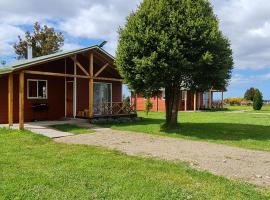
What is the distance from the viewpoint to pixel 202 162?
371 inches

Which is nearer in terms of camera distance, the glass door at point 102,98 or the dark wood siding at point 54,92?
the dark wood siding at point 54,92

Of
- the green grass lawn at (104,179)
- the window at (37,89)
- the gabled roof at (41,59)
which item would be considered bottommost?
the green grass lawn at (104,179)

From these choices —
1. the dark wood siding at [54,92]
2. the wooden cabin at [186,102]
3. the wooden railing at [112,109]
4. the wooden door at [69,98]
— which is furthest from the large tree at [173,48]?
the wooden cabin at [186,102]

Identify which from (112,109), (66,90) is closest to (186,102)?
(112,109)

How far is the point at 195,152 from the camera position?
11039mm

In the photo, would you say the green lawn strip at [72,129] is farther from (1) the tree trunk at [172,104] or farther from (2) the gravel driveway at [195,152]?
(1) the tree trunk at [172,104]

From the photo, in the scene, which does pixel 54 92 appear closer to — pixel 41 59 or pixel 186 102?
pixel 41 59

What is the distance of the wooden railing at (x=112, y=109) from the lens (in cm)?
2206

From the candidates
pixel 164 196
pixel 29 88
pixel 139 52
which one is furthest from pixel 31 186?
pixel 29 88

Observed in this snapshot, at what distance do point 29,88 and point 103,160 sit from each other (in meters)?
12.3

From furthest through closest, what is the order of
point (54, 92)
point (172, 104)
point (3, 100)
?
1. point (54, 92)
2. point (3, 100)
3. point (172, 104)

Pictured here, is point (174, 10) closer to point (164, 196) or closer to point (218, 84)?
point (218, 84)

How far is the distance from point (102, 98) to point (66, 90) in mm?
2534

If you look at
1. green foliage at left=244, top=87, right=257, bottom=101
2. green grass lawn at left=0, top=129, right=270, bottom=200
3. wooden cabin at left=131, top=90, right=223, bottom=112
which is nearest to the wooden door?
green grass lawn at left=0, top=129, right=270, bottom=200
